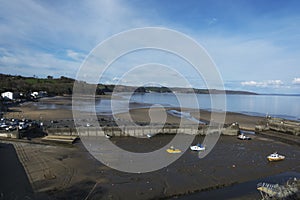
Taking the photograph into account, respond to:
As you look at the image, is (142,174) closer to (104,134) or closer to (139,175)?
(139,175)

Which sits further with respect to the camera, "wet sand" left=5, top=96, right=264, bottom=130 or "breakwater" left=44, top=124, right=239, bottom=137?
"wet sand" left=5, top=96, right=264, bottom=130

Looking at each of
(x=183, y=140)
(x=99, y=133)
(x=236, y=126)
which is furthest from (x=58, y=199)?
(x=236, y=126)

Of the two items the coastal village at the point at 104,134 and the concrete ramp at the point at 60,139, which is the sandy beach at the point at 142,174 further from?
the concrete ramp at the point at 60,139

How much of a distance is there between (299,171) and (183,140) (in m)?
13.0

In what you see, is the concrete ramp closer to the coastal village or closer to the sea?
the coastal village

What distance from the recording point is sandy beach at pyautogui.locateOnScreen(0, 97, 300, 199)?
13.5 meters

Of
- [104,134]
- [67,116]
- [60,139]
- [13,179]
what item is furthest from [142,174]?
[67,116]

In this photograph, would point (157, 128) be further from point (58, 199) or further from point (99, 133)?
point (58, 199)

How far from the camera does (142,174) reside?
53.6ft

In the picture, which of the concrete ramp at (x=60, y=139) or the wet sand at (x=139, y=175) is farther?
the concrete ramp at (x=60, y=139)

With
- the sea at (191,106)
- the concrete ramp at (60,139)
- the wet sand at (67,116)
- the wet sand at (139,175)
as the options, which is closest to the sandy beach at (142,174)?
the wet sand at (139,175)

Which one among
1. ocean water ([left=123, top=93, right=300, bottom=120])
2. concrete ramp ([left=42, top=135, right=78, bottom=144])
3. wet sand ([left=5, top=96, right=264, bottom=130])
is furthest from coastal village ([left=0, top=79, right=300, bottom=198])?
ocean water ([left=123, top=93, right=300, bottom=120])

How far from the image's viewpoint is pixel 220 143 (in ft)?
90.8

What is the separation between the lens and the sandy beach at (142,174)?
13492 mm
